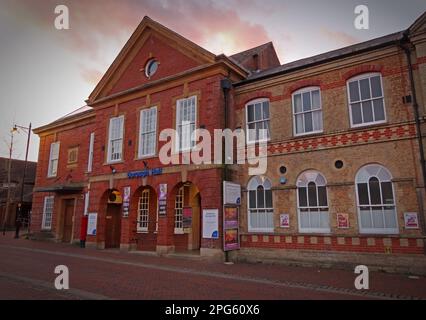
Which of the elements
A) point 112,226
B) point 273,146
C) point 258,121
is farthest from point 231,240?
point 112,226

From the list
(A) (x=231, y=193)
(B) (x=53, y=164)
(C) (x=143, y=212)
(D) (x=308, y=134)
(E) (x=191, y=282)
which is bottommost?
(E) (x=191, y=282)

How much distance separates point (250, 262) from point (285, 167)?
4.50m

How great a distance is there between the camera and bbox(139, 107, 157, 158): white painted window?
57.9 feet

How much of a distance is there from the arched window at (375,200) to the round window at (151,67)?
1268cm

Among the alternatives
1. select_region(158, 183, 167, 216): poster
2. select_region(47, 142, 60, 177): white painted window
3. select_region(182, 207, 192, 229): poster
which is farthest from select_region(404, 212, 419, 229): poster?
select_region(47, 142, 60, 177): white painted window

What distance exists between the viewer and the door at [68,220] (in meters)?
22.9

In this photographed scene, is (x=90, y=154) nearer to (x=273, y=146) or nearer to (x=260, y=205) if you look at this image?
(x=260, y=205)

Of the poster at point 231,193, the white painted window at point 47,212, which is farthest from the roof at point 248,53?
the white painted window at point 47,212

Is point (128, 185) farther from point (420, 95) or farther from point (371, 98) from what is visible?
point (420, 95)

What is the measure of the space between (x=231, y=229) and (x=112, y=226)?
9.39m

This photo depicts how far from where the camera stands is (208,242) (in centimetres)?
1408

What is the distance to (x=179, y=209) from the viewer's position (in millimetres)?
17812

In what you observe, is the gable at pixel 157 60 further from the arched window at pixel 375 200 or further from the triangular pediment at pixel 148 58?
the arched window at pixel 375 200
